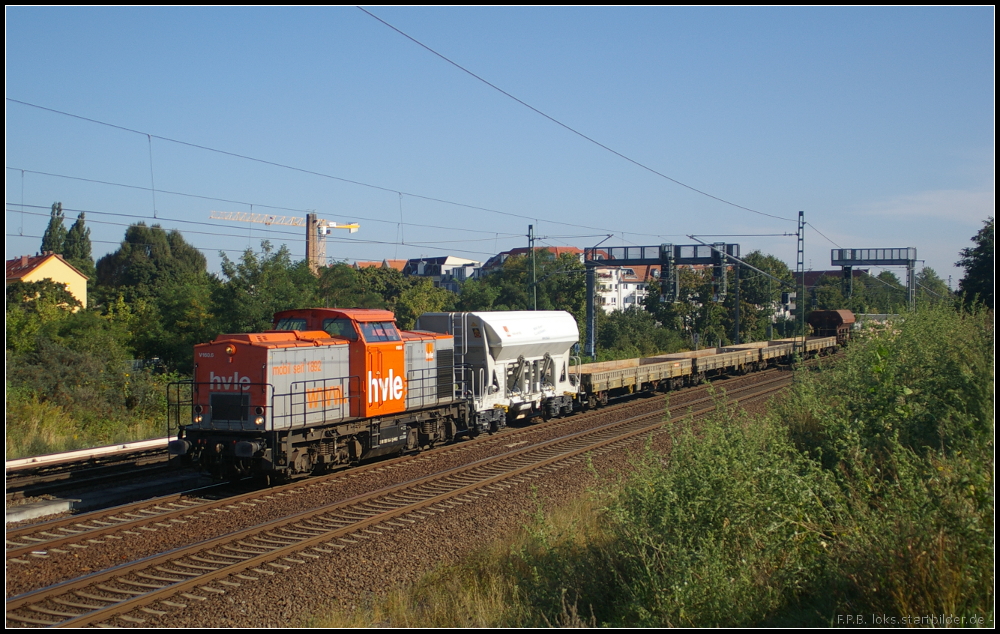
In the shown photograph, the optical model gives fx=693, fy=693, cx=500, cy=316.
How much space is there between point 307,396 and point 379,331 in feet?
7.43

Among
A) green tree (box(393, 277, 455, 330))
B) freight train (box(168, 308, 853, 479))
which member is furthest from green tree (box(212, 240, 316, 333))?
green tree (box(393, 277, 455, 330))

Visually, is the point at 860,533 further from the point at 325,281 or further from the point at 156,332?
the point at 156,332

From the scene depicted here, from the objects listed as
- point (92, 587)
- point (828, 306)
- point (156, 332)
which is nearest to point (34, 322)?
point (156, 332)

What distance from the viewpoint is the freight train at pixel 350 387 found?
12609mm

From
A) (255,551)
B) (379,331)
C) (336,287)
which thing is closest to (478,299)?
(336,287)

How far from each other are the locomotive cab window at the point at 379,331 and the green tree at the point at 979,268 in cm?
1603

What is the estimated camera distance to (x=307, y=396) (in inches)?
524

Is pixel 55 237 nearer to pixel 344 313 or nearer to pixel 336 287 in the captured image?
pixel 336 287

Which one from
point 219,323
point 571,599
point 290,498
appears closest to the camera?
point 571,599

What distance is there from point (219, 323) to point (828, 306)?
5713 cm

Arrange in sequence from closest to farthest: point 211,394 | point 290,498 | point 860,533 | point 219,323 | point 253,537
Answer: point 860,533, point 253,537, point 290,498, point 211,394, point 219,323

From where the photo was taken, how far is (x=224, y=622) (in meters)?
7.21

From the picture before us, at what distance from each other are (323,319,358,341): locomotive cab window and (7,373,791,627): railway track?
303 centimetres

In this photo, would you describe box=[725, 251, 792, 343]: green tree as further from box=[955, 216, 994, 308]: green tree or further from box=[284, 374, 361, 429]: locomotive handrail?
box=[284, 374, 361, 429]: locomotive handrail
